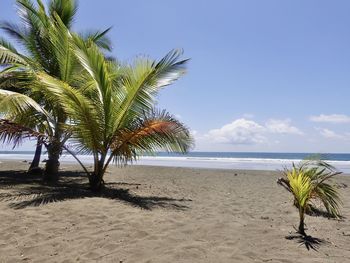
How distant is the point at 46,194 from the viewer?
770cm

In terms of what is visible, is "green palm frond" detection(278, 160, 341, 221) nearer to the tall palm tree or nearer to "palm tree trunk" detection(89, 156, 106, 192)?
the tall palm tree

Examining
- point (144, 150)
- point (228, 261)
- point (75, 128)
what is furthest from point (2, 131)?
point (228, 261)

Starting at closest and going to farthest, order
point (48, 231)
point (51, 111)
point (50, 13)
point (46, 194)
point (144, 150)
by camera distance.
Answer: point (48, 231)
point (46, 194)
point (144, 150)
point (51, 111)
point (50, 13)

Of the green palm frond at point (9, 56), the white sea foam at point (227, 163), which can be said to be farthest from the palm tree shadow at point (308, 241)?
the white sea foam at point (227, 163)

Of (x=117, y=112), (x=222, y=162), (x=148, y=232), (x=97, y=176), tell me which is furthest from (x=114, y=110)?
Result: (x=222, y=162)

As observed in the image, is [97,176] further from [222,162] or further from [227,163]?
[222,162]

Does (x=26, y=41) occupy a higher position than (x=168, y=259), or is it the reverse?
(x=26, y=41)

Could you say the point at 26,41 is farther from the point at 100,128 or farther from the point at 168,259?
the point at 168,259

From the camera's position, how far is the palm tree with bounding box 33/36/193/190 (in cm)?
838

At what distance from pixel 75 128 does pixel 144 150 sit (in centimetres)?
174

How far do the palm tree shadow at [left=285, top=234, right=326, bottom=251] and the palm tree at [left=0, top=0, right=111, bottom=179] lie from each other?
6231mm

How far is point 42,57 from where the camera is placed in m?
12.4

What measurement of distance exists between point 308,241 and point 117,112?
17.4ft

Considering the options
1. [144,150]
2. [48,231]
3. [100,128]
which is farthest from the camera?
[144,150]
